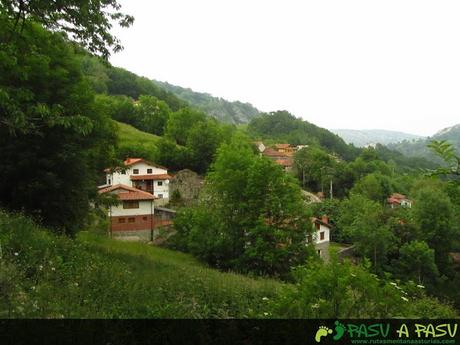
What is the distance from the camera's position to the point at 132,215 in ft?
125

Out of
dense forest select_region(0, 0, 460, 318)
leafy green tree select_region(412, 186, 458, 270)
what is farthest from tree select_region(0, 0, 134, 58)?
leafy green tree select_region(412, 186, 458, 270)

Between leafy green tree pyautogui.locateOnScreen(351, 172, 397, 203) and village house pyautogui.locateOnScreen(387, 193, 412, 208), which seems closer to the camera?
village house pyautogui.locateOnScreen(387, 193, 412, 208)

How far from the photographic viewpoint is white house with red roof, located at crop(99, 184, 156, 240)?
3747cm

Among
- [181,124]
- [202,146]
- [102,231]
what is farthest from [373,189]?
[102,231]

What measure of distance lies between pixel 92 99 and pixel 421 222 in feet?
147

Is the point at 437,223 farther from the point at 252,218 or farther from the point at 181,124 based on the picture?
the point at 181,124

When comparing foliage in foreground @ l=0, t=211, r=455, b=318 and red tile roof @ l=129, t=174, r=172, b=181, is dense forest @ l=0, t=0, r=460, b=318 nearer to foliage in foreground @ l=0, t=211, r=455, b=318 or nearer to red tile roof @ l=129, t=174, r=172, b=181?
foliage in foreground @ l=0, t=211, r=455, b=318

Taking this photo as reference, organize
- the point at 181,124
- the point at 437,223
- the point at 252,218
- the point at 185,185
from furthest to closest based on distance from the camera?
1. the point at 181,124
2. the point at 185,185
3. the point at 437,223
4. the point at 252,218
